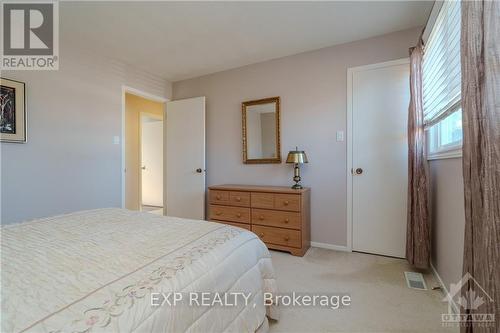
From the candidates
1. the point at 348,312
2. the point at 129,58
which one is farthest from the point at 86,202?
the point at 348,312

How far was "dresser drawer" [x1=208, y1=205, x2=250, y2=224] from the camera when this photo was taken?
2.89 metres

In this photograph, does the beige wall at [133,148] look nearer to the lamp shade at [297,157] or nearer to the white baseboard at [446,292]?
the lamp shade at [297,157]

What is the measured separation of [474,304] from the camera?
0.91 meters

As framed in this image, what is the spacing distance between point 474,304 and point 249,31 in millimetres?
2674

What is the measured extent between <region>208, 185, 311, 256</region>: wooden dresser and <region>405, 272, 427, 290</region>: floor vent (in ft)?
3.20

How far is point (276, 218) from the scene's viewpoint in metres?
2.71

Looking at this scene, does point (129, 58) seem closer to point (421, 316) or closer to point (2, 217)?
point (2, 217)

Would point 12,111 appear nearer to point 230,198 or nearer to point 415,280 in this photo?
point 230,198

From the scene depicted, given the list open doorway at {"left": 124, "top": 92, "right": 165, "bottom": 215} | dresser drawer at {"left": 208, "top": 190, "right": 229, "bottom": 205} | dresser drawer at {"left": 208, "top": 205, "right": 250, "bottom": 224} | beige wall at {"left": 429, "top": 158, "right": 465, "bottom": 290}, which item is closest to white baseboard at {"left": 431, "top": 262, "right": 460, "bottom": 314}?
beige wall at {"left": 429, "top": 158, "right": 465, "bottom": 290}

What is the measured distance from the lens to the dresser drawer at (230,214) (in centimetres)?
289

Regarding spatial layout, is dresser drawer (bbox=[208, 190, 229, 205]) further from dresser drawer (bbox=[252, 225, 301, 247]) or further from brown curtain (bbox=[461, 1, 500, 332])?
brown curtain (bbox=[461, 1, 500, 332])

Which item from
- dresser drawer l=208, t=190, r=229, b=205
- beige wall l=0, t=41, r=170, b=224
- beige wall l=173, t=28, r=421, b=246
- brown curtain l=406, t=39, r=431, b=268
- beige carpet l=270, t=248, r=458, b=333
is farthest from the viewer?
dresser drawer l=208, t=190, r=229, b=205

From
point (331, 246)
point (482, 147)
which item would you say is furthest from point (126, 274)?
point (331, 246)

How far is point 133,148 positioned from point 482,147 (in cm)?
485
